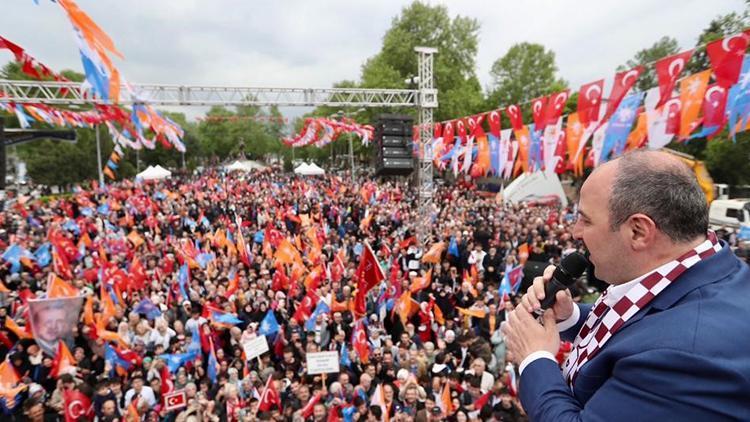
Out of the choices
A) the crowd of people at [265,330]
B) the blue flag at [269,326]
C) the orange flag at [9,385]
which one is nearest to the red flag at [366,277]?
the crowd of people at [265,330]

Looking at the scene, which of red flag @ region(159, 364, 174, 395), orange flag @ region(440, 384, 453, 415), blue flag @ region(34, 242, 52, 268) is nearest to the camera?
orange flag @ region(440, 384, 453, 415)

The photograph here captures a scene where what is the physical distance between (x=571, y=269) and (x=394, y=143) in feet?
49.7

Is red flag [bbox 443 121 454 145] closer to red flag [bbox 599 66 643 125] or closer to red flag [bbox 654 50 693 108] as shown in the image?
red flag [bbox 599 66 643 125]

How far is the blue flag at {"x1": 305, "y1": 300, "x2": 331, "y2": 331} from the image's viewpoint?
8086 mm

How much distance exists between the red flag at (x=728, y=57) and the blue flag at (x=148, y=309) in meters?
11.2

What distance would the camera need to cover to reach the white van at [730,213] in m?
18.6

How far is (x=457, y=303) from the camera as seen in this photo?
31.9ft

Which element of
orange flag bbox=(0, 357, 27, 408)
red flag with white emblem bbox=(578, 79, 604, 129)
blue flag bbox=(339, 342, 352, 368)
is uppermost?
red flag with white emblem bbox=(578, 79, 604, 129)

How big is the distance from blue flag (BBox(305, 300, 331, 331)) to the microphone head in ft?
22.8

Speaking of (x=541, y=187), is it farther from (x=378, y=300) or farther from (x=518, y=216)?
(x=378, y=300)

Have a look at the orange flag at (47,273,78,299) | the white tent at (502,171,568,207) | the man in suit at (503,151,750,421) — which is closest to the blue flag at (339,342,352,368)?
the orange flag at (47,273,78,299)

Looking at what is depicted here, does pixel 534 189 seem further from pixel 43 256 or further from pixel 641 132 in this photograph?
pixel 43 256

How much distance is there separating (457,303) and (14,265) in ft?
38.2

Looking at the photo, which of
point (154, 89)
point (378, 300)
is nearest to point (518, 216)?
point (378, 300)
